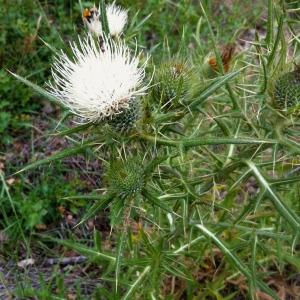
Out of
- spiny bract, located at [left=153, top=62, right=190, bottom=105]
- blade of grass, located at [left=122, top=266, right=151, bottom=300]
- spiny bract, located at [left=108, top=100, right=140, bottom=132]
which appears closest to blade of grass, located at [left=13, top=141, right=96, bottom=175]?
spiny bract, located at [left=108, top=100, right=140, bottom=132]

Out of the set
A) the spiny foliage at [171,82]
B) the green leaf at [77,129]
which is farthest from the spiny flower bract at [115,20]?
the green leaf at [77,129]

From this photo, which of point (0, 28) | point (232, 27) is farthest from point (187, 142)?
point (232, 27)

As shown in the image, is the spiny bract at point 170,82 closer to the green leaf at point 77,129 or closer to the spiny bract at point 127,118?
the spiny bract at point 127,118

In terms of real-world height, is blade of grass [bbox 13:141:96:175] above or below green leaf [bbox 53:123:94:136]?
below

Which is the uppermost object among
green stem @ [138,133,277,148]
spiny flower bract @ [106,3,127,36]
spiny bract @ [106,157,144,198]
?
spiny flower bract @ [106,3,127,36]

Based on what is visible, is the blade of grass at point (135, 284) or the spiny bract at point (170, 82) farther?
the blade of grass at point (135, 284)

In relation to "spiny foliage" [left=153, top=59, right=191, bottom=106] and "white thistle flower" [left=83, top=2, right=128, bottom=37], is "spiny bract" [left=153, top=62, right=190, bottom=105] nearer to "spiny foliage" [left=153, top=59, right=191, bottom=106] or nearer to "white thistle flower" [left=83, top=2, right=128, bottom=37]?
"spiny foliage" [left=153, top=59, right=191, bottom=106]
